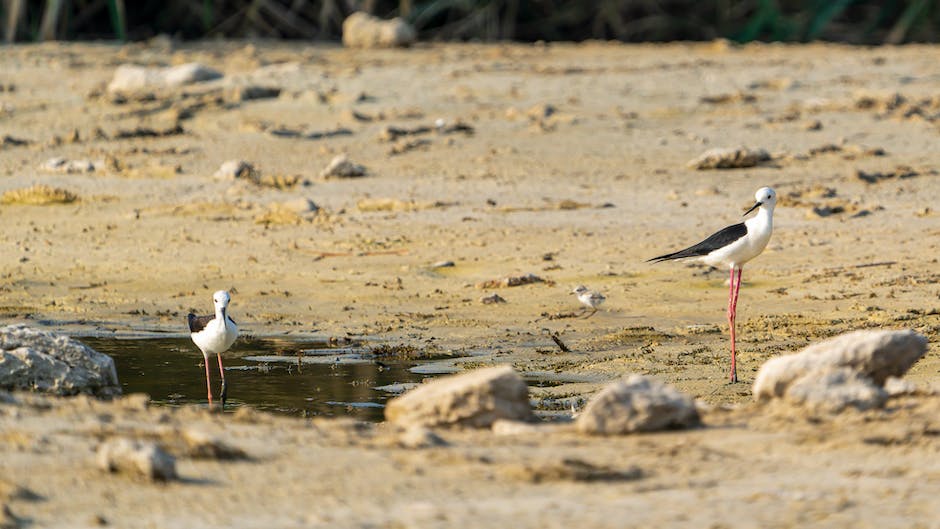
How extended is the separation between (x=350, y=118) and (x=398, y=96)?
716 millimetres

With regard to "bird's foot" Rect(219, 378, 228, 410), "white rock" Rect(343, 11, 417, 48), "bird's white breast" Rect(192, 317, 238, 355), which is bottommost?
"bird's foot" Rect(219, 378, 228, 410)

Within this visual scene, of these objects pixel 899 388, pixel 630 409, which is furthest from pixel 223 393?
pixel 899 388

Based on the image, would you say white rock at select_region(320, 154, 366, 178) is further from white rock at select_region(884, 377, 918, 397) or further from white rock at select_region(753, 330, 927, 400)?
white rock at select_region(884, 377, 918, 397)

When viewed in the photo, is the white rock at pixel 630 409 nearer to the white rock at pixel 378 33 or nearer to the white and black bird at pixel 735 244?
the white and black bird at pixel 735 244

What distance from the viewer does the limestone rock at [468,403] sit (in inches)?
200

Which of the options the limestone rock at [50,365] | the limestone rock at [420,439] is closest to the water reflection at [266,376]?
the limestone rock at [50,365]

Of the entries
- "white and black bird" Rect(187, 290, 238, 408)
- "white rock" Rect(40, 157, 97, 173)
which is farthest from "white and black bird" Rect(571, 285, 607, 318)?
"white rock" Rect(40, 157, 97, 173)

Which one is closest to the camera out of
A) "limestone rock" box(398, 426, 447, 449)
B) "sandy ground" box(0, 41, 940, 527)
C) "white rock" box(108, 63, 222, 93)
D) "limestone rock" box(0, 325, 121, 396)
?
"sandy ground" box(0, 41, 940, 527)

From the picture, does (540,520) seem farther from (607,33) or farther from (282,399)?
(607,33)

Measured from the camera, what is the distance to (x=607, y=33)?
17.5 metres

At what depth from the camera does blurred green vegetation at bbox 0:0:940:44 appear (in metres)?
16.8

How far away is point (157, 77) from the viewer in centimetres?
1389

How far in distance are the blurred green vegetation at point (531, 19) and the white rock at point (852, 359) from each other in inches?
449

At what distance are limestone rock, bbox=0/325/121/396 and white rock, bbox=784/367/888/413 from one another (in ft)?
10.2
